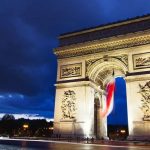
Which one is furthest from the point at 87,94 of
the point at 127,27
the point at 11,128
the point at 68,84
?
the point at 11,128

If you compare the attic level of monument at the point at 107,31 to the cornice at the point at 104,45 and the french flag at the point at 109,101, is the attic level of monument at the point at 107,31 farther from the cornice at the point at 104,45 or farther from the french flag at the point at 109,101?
the french flag at the point at 109,101

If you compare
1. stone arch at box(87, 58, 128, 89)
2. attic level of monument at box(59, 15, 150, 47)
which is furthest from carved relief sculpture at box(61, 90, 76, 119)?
attic level of monument at box(59, 15, 150, 47)

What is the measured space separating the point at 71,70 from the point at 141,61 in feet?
21.1

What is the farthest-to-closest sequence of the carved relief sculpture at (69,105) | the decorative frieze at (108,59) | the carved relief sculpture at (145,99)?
the carved relief sculpture at (69,105)
the decorative frieze at (108,59)
the carved relief sculpture at (145,99)

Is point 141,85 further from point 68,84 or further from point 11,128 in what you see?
point 11,128

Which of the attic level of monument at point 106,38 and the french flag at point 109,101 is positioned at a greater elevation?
the attic level of monument at point 106,38

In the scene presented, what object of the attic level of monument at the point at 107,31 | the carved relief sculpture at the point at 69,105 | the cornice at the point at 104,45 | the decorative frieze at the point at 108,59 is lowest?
the carved relief sculpture at the point at 69,105

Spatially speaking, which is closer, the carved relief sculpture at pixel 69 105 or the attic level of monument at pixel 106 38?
the attic level of monument at pixel 106 38

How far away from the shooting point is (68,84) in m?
22.2

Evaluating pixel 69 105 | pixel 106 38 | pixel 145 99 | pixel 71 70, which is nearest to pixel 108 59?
pixel 106 38

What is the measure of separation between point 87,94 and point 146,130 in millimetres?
5946

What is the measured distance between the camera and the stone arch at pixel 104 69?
21109 mm

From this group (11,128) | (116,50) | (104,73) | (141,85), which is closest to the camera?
(141,85)

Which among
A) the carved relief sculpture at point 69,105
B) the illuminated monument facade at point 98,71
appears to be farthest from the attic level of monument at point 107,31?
the carved relief sculpture at point 69,105
